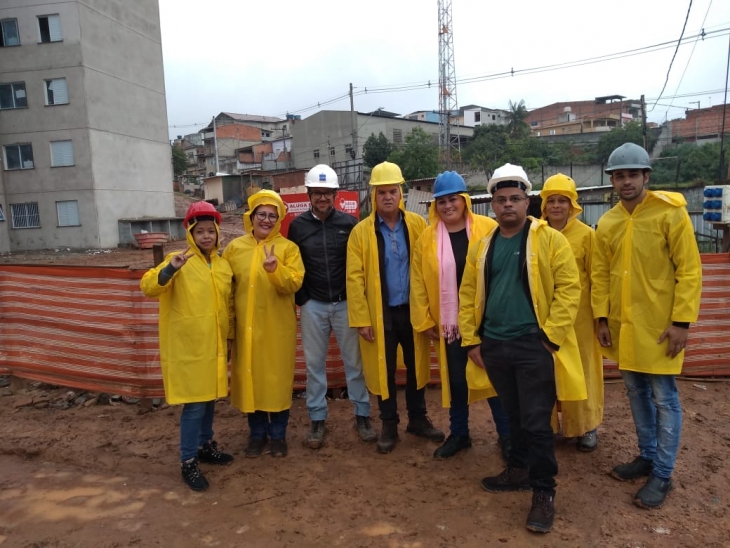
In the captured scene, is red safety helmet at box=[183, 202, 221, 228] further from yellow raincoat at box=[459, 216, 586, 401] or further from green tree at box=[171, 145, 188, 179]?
green tree at box=[171, 145, 188, 179]

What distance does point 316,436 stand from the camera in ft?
13.3

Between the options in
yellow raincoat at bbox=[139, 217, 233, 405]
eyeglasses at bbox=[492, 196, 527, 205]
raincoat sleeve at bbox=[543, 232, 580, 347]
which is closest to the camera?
raincoat sleeve at bbox=[543, 232, 580, 347]

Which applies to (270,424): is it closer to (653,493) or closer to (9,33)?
(653,493)

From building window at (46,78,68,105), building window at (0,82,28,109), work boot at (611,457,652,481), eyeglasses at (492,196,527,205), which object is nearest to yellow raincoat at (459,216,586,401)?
eyeglasses at (492,196,527,205)

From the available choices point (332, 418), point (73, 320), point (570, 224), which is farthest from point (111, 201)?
point (570, 224)

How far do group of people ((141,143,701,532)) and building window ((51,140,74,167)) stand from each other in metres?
23.1

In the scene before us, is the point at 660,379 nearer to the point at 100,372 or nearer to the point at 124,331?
the point at 124,331

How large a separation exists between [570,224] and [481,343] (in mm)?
1177

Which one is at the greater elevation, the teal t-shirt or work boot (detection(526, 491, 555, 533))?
the teal t-shirt

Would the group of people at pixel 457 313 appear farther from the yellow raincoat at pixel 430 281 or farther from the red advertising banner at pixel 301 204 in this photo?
the red advertising banner at pixel 301 204

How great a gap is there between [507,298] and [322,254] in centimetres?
158

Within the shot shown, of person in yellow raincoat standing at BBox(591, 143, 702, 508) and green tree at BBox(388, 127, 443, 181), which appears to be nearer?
person in yellow raincoat standing at BBox(591, 143, 702, 508)

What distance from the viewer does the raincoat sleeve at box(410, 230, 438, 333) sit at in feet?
12.0

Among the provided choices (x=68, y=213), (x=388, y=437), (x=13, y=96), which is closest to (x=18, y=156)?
(x=13, y=96)
